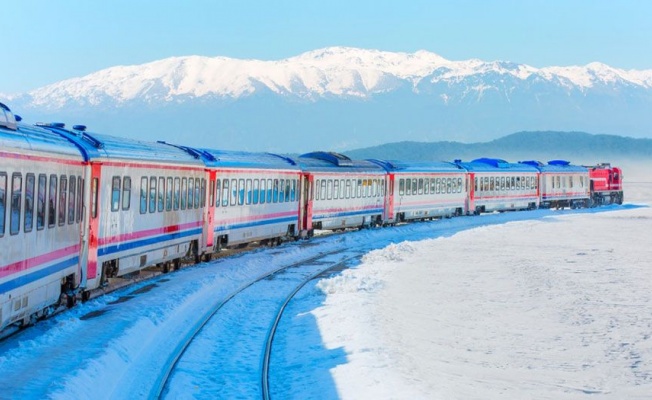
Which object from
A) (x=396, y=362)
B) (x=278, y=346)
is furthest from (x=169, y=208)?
(x=396, y=362)

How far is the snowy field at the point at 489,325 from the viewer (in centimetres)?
1431

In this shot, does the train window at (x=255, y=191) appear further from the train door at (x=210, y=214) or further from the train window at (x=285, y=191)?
the train door at (x=210, y=214)

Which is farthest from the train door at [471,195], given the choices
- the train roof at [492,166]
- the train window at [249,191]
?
the train window at [249,191]

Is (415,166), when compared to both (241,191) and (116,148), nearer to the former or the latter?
(241,191)

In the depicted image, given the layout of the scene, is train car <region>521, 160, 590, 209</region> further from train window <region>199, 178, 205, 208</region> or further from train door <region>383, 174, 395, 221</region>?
train window <region>199, 178, 205, 208</region>

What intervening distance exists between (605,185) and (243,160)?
59727 mm

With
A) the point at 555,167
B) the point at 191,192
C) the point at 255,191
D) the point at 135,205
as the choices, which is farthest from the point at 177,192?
the point at 555,167

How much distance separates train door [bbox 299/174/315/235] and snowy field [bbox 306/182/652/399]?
181 inches

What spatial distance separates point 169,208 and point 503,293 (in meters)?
9.02

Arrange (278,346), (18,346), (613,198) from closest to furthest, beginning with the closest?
(18,346) < (278,346) < (613,198)

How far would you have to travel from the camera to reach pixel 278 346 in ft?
56.0

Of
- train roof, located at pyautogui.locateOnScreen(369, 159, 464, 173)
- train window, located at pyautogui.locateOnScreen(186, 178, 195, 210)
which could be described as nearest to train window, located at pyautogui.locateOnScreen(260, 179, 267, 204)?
train window, located at pyautogui.locateOnScreen(186, 178, 195, 210)

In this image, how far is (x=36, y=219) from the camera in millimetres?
14977

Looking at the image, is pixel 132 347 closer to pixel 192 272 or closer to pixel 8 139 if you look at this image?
pixel 8 139
